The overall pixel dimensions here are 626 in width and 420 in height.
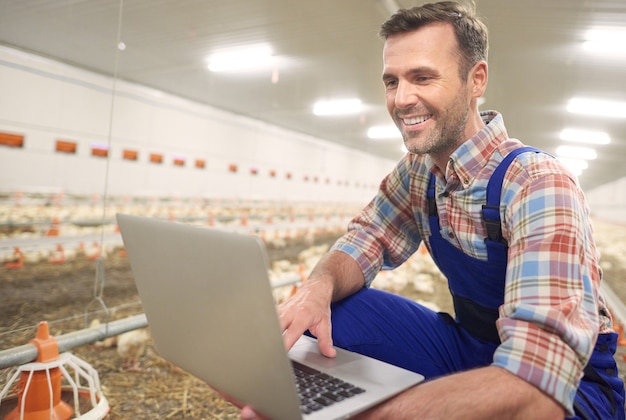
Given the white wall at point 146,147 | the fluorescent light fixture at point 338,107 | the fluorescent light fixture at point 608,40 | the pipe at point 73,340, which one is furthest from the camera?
the fluorescent light fixture at point 338,107

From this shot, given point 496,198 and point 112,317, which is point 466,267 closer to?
point 496,198

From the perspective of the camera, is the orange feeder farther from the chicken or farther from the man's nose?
the man's nose

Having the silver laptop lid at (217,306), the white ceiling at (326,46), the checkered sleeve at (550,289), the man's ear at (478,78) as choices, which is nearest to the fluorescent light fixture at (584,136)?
the white ceiling at (326,46)

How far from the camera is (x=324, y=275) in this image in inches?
44.8

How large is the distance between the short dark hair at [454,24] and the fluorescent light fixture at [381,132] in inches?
147

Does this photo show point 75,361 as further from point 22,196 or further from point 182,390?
point 22,196

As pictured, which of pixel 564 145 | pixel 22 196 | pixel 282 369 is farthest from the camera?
pixel 22 196

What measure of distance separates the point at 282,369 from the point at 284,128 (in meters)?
6.14

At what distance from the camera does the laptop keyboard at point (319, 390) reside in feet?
2.15

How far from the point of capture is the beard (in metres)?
1.10

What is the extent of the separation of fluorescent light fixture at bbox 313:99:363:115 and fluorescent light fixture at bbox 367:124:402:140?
Result: 15.0 inches

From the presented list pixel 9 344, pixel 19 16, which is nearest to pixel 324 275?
pixel 9 344

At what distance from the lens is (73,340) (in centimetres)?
125

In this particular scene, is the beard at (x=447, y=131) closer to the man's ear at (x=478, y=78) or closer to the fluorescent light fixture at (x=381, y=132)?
the man's ear at (x=478, y=78)
